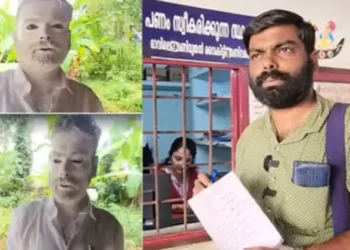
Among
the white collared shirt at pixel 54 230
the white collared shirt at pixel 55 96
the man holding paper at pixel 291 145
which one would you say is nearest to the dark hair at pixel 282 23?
the man holding paper at pixel 291 145

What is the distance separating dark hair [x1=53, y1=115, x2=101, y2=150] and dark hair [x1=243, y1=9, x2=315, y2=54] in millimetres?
364

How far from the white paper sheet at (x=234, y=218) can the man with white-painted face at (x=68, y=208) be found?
0.57 ft

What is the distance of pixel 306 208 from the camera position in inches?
38.0

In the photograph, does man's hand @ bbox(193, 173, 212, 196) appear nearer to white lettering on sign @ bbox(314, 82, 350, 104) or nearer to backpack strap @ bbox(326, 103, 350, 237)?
backpack strap @ bbox(326, 103, 350, 237)

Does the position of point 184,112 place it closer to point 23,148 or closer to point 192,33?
point 192,33

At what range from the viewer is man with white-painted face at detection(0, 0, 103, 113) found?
849mm

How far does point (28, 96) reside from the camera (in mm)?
860

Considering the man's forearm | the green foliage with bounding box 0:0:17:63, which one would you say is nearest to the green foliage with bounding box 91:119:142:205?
the green foliage with bounding box 0:0:17:63

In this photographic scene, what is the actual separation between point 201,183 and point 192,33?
297 millimetres

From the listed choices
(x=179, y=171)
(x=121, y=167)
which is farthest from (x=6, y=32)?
(x=179, y=171)

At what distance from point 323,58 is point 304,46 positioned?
0.24 metres

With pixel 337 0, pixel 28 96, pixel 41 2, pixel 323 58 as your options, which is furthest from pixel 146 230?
pixel 337 0

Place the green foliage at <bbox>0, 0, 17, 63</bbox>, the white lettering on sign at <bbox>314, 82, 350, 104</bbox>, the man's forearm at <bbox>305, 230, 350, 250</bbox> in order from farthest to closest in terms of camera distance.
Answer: the white lettering on sign at <bbox>314, 82, 350, 104</bbox> → the man's forearm at <bbox>305, 230, 350, 250</bbox> → the green foliage at <bbox>0, 0, 17, 63</bbox>

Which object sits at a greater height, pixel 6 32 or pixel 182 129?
Answer: pixel 6 32
